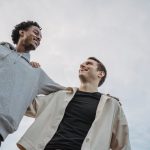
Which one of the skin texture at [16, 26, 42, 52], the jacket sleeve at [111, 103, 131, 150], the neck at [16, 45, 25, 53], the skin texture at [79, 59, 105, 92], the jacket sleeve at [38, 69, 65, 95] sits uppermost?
the skin texture at [16, 26, 42, 52]

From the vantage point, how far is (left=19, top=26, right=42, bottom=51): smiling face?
6297 millimetres

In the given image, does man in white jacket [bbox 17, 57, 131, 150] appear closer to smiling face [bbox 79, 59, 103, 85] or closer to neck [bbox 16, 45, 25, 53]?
smiling face [bbox 79, 59, 103, 85]

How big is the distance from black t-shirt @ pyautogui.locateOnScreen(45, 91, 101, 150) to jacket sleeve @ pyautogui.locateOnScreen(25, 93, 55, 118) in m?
0.53

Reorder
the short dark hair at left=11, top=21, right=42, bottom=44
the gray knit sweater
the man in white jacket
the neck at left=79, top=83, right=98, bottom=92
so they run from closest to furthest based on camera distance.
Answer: the gray knit sweater
the man in white jacket
the neck at left=79, top=83, right=98, bottom=92
the short dark hair at left=11, top=21, right=42, bottom=44

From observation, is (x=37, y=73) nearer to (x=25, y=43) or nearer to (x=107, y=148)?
(x=25, y=43)

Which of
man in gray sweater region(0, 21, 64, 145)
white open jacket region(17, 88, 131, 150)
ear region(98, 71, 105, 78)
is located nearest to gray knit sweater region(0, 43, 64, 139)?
man in gray sweater region(0, 21, 64, 145)

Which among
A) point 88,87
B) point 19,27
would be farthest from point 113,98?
point 19,27

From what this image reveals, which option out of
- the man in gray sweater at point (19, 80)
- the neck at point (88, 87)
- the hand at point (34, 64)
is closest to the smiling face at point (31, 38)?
the man in gray sweater at point (19, 80)

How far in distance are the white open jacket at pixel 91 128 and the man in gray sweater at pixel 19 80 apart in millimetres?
293

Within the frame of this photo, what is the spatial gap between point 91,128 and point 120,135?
628 mm

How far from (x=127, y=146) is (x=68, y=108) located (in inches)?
46.5

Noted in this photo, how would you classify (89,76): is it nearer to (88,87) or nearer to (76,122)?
(88,87)

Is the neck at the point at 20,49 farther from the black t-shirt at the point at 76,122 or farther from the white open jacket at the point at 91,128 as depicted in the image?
the black t-shirt at the point at 76,122

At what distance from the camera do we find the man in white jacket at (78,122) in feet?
17.3
